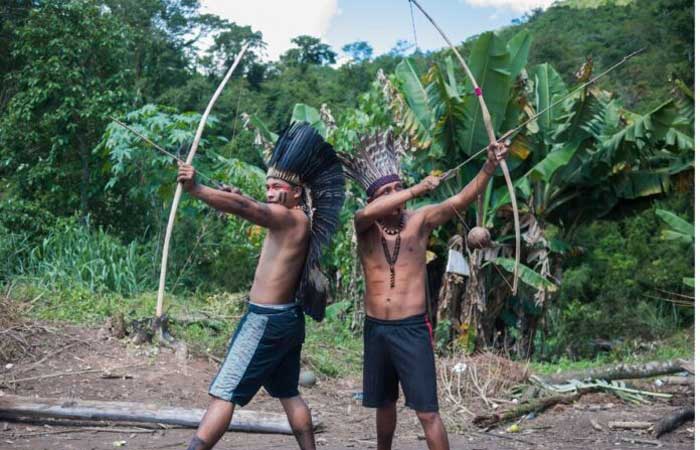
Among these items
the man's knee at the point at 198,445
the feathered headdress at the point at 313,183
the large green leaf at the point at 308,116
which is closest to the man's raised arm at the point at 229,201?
the feathered headdress at the point at 313,183

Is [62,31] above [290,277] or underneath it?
above

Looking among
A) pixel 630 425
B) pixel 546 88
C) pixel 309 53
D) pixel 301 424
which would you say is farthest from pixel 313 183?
pixel 309 53

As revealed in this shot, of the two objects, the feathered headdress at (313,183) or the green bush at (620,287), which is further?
the green bush at (620,287)

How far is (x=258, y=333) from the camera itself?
176 inches

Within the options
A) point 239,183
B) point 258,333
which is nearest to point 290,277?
point 258,333

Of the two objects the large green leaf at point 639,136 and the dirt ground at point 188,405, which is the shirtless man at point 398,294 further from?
the large green leaf at point 639,136

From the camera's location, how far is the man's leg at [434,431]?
4340 mm

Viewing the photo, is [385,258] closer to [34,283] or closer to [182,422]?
[182,422]

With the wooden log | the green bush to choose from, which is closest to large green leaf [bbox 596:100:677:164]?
the green bush

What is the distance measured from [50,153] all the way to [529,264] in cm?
662

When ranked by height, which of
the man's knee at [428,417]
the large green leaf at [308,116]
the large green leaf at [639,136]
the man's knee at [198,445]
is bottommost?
the man's knee at [198,445]

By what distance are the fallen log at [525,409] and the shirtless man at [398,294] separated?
89.8 inches

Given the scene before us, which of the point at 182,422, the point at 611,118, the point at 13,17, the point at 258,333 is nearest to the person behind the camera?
the point at 258,333

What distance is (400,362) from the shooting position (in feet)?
14.8
